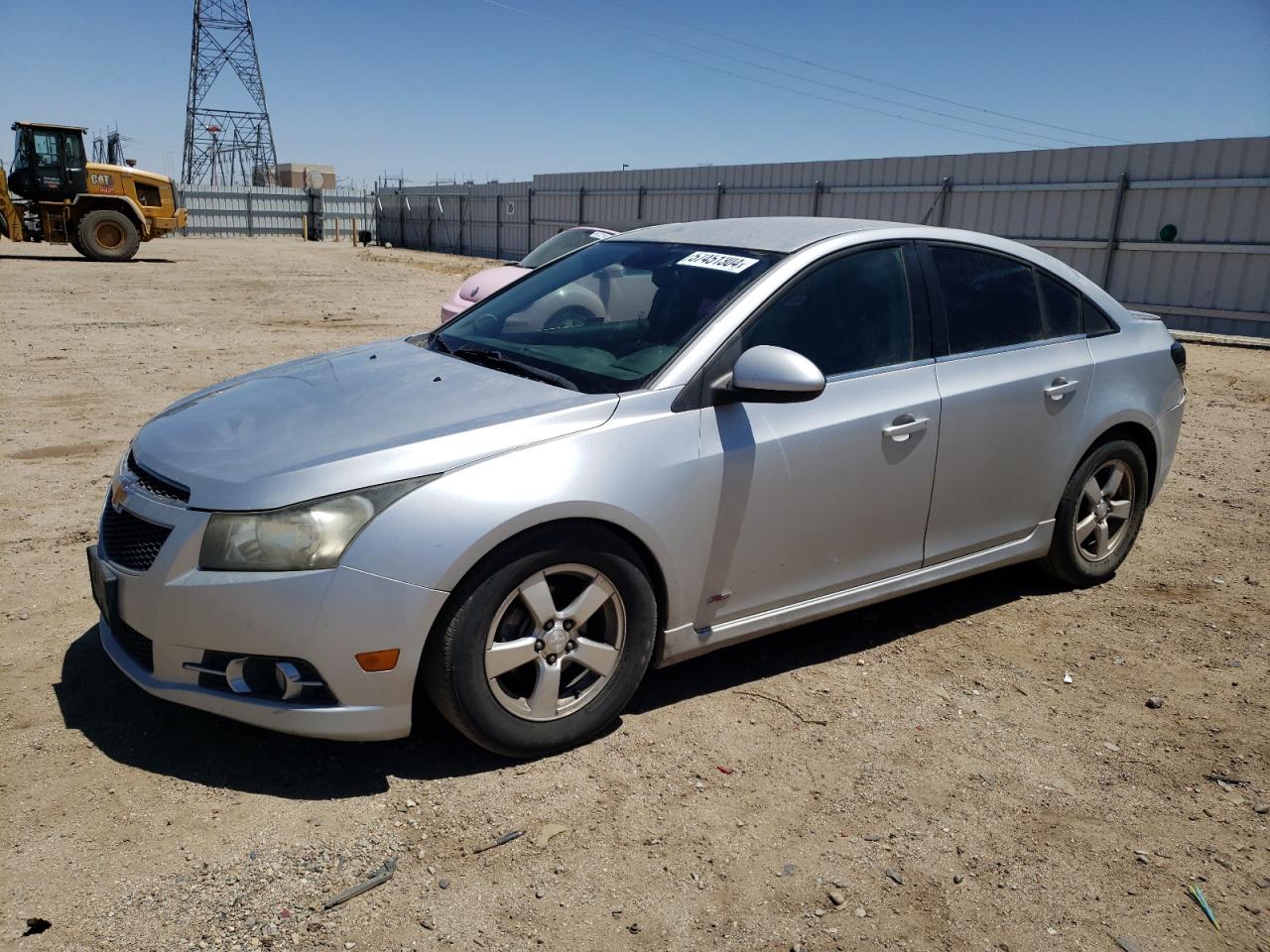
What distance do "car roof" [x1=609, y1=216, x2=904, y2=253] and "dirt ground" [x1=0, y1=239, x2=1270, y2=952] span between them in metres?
1.62

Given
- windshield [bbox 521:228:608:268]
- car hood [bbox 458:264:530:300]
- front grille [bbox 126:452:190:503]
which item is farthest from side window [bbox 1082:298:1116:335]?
windshield [bbox 521:228:608:268]

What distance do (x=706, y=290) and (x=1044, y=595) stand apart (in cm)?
240

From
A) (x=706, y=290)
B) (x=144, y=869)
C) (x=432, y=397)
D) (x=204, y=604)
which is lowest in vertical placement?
(x=144, y=869)

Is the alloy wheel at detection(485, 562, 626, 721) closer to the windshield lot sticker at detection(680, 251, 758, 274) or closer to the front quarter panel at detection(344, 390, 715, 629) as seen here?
the front quarter panel at detection(344, 390, 715, 629)

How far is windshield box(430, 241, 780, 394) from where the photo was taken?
345cm

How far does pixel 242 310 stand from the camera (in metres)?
15.7

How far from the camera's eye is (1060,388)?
4.23 m

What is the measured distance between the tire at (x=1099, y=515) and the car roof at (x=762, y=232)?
1.47 meters

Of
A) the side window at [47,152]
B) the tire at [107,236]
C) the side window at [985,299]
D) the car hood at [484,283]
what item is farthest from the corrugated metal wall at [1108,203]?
the side window at [47,152]

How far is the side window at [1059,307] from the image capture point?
438 cm

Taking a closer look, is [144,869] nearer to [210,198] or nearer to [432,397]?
[432,397]

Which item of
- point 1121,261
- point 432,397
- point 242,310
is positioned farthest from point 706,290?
point 1121,261

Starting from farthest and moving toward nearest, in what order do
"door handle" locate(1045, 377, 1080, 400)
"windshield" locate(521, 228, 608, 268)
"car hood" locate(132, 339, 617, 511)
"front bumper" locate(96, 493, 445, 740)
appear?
1. "windshield" locate(521, 228, 608, 268)
2. "door handle" locate(1045, 377, 1080, 400)
3. "car hood" locate(132, 339, 617, 511)
4. "front bumper" locate(96, 493, 445, 740)

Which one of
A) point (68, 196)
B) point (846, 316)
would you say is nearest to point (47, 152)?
point (68, 196)
